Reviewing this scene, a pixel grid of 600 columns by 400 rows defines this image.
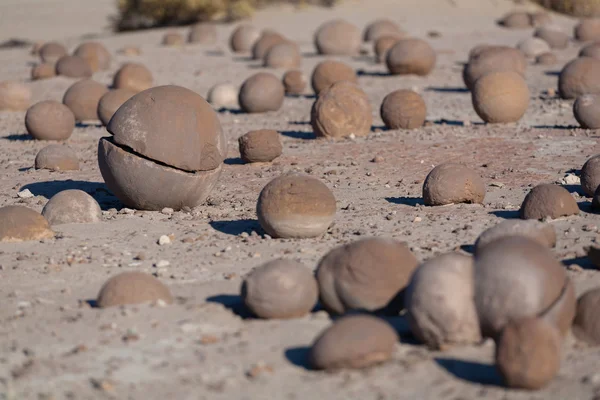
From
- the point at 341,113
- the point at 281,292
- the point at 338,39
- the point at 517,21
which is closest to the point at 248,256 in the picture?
the point at 281,292

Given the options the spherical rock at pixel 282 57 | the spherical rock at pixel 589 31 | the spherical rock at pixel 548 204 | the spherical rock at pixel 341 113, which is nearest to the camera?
the spherical rock at pixel 548 204

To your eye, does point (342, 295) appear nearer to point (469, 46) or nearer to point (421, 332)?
point (421, 332)

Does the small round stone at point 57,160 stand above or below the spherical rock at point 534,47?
below

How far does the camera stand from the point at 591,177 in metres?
8.87

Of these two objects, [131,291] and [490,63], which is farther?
[490,63]

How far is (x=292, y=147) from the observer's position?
12.2 m

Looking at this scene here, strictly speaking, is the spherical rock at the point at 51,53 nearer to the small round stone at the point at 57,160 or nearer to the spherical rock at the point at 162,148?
the small round stone at the point at 57,160

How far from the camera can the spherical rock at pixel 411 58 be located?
1738cm

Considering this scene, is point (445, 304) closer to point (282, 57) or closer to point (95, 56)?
point (282, 57)

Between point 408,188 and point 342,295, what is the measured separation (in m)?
4.27

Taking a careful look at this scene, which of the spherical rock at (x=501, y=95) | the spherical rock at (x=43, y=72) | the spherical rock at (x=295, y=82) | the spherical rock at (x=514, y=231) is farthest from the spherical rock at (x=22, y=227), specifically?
the spherical rock at (x=43, y=72)

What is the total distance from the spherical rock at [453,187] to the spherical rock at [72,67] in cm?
1144

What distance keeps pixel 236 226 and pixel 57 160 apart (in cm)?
367

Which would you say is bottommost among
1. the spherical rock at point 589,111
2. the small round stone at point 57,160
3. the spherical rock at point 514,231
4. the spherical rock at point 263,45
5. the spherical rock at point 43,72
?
the spherical rock at point 43,72
